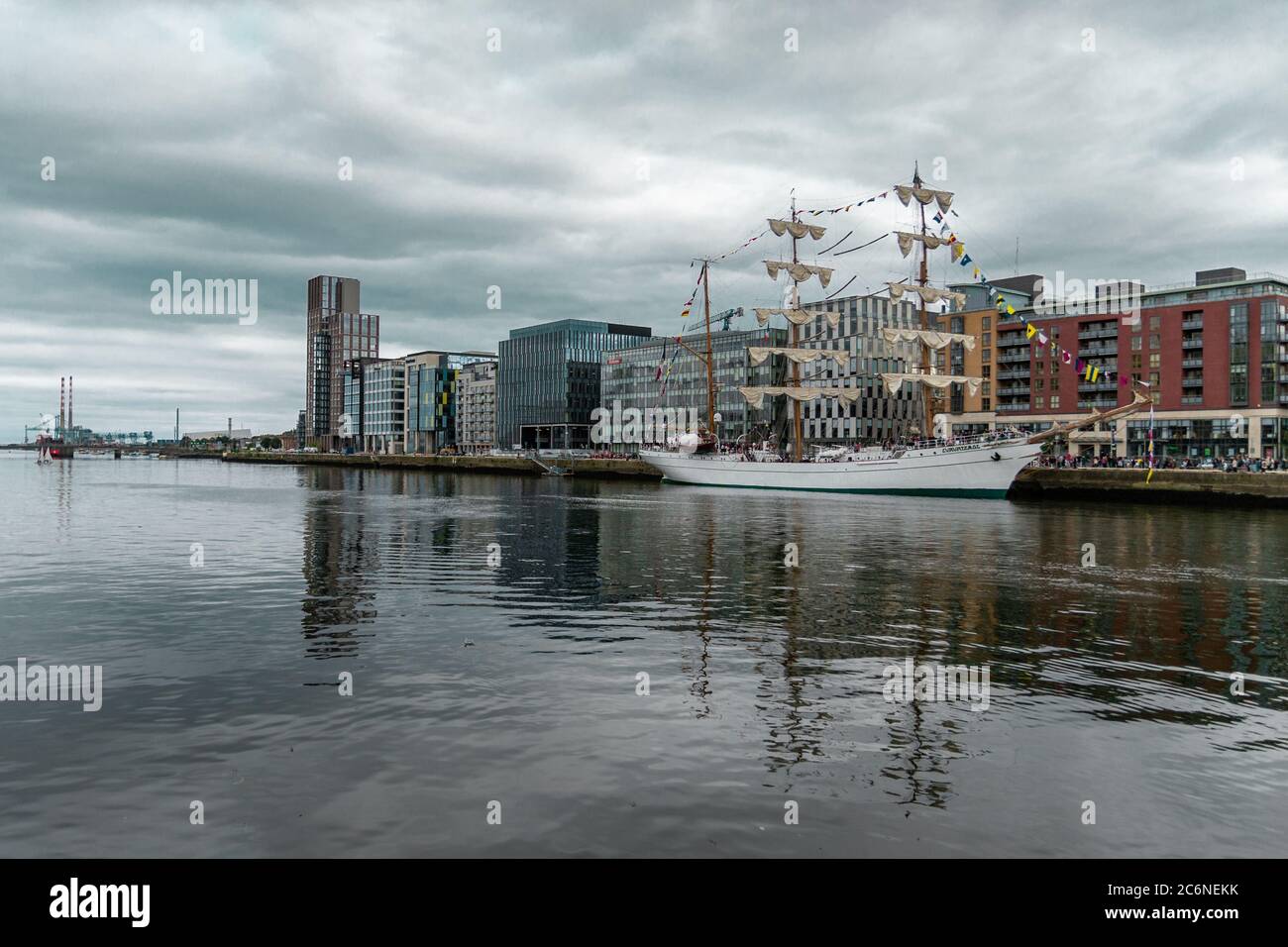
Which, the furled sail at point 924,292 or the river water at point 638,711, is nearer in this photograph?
the river water at point 638,711

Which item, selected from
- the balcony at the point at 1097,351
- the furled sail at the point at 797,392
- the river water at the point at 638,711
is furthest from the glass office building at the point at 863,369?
the river water at the point at 638,711

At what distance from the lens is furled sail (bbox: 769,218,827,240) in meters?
109

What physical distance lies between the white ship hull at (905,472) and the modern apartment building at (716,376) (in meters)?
43.2

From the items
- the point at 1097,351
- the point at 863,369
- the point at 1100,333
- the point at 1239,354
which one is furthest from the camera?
the point at 863,369

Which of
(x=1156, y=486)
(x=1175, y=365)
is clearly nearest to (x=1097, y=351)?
(x=1175, y=365)

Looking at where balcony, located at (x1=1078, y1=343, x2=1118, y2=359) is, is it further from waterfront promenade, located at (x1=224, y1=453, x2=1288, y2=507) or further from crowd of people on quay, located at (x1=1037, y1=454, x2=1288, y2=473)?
waterfront promenade, located at (x1=224, y1=453, x2=1288, y2=507)

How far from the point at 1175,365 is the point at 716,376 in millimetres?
75811

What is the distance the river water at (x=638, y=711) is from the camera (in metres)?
9.91

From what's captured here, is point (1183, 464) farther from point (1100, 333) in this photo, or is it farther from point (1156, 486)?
point (1100, 333)

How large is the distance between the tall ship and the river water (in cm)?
5546

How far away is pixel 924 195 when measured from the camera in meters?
99.7

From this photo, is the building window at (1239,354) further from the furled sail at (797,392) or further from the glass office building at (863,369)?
the furled sail at (797,392)
